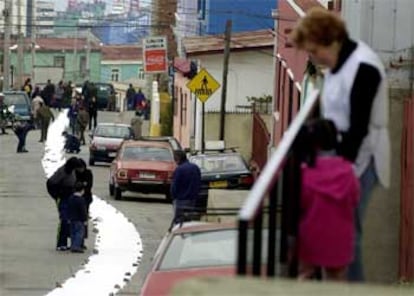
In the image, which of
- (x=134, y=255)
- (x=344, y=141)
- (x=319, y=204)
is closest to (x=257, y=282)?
(x=319, y=204)

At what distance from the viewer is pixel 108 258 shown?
21.6 m

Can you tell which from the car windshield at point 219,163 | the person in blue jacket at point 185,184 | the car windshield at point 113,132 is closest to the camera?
the person in blue jacket at point 185,184

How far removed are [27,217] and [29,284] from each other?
32.5ft

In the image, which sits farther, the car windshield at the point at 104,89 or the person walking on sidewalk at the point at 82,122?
the car windshield at the point at 104,89

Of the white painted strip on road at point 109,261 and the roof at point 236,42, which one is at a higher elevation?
the roof at point 236,42

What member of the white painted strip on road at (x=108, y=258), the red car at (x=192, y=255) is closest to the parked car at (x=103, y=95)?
the white painted strip on road at (x=108, y=258)

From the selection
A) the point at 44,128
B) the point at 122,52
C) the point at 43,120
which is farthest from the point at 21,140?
the point at 122,52

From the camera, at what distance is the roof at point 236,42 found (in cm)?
4250

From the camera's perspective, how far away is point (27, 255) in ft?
72.7

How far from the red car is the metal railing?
465cm

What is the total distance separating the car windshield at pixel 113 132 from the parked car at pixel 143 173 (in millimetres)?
11063

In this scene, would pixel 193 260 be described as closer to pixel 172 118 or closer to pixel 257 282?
pixel 257 282

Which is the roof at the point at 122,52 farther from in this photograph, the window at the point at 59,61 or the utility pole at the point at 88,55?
the utility pole at the point at 88,55

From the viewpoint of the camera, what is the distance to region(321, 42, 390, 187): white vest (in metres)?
6.42
